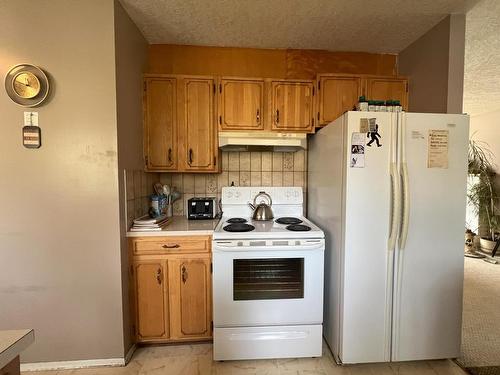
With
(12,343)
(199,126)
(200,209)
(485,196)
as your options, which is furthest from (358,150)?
(485,196)

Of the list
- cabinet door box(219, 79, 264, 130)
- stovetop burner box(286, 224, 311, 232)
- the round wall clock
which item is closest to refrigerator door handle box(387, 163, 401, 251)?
stovetop burner box(286, 224, 311, 232)

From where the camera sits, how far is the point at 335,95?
2.30 meters

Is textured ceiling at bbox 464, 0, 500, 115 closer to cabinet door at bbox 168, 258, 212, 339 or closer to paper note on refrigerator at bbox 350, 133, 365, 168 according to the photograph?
paper note on refrigerator at bbox 350, 133, 365, 168

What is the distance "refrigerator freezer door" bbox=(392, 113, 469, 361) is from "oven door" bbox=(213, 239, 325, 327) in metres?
0.54

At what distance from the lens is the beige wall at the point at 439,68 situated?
192 cm

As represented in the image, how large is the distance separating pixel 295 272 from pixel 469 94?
161 inches

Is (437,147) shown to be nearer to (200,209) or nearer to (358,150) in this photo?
(358,150)

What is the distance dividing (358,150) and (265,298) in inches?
48.0

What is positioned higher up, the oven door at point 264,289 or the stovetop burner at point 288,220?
the stovetop burner at point 288,220

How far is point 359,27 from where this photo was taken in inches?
82.7

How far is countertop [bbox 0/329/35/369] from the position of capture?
24.1 inches

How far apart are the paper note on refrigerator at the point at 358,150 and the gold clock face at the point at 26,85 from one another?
83.4 inches

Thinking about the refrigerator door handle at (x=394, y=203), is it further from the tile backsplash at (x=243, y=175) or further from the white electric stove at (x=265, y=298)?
the tile backsplash at (x=243, y=175)

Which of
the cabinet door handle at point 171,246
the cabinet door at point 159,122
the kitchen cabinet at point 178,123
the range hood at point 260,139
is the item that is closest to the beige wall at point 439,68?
the range hood at point 260,139
